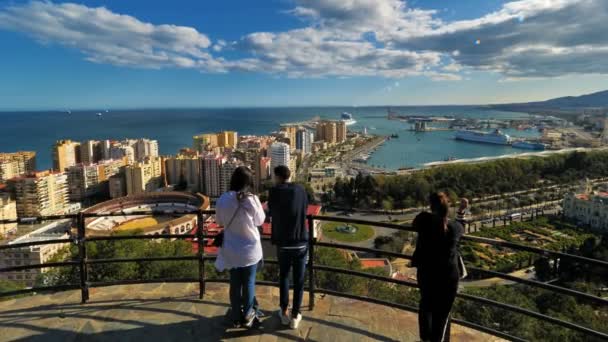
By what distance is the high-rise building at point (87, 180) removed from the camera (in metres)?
32.4

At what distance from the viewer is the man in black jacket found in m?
2.14

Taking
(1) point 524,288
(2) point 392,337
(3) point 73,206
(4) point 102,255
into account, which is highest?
(2) point 392,337

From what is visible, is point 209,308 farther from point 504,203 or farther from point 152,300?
point 504,203

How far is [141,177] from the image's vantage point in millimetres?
33344

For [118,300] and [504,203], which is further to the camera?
[504,203]

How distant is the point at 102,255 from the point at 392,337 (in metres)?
5.73

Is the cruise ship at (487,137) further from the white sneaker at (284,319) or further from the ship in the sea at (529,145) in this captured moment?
the white sneaker at (284,319)

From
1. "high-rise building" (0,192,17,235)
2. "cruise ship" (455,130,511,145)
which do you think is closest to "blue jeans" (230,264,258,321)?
"high-rise building" (0,192,17,235)

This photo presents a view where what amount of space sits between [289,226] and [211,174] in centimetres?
3335

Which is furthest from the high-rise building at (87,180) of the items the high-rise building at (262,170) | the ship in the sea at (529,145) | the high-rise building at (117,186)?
the ship in the sea at (529,145)

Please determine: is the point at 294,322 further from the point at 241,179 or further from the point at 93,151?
the point at 93,151

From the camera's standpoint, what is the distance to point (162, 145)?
66.8 meters

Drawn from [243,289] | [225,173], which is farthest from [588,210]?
[225,173]

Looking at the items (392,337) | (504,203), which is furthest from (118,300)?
(504,203)
